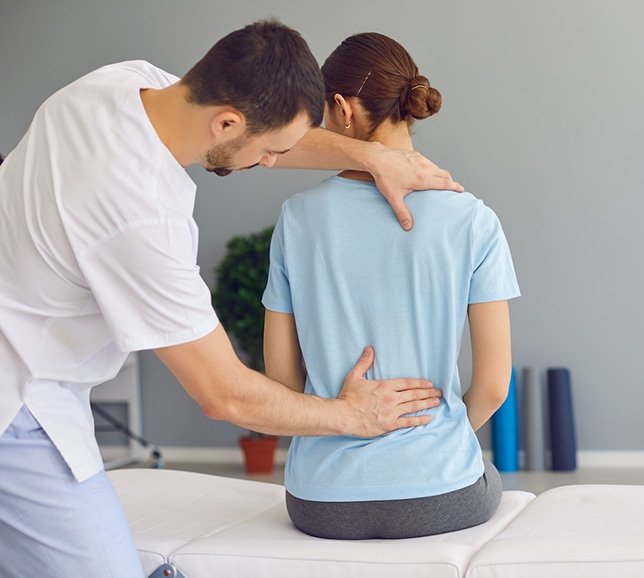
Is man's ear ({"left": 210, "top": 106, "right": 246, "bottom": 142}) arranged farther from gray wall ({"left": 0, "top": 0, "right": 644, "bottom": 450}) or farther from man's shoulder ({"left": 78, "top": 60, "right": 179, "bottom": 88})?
gray wall ({"left": 0, "top": 0, "right": 644, "bottom": 450})

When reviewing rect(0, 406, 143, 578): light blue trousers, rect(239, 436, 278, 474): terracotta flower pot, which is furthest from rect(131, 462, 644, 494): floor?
rect(0, 406, 143, 578): light blue trousers

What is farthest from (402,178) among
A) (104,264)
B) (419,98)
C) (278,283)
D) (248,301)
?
(248,301)

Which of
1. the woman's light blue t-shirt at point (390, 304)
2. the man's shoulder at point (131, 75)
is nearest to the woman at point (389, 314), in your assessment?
the woman's light blue t-shirt at point (390, 304)

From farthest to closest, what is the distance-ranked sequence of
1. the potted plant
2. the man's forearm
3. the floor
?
the potted plant
the floor
the man's forearm

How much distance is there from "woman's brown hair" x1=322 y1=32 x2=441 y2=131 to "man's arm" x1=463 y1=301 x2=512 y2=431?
402 millimetres

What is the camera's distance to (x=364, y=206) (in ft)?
5.26

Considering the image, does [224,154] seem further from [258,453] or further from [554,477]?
[258,453]

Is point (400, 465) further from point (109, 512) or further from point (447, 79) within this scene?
point (447, 79)

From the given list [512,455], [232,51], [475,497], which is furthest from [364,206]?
[512,455]

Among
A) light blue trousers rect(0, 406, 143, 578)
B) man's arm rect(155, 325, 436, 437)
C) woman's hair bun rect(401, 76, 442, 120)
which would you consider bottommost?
light blue trousers rect(0, 406, 143, 578)

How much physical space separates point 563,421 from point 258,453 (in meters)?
1.60

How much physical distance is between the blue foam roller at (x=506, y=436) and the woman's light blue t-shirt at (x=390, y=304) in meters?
2.77

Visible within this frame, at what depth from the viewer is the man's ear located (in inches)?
52.3

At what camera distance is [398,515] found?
1.52m
